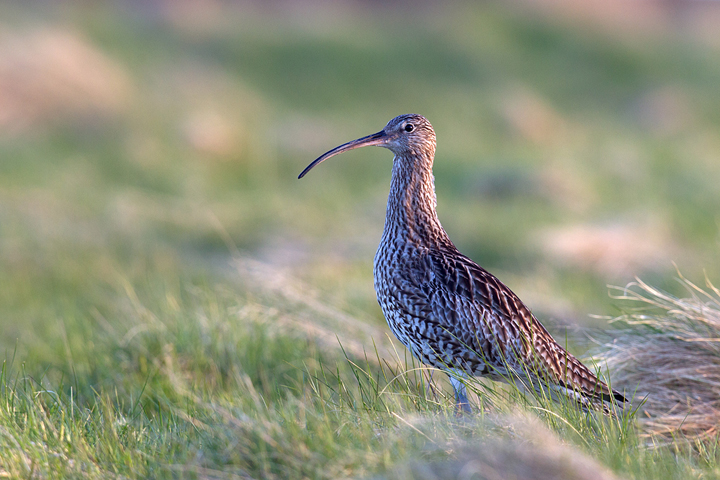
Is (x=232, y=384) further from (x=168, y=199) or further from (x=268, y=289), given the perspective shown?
(x=168, y=199)

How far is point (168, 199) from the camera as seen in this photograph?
11.5 meters

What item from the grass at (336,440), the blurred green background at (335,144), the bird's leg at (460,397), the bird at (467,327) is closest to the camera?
the grass at (336,440)

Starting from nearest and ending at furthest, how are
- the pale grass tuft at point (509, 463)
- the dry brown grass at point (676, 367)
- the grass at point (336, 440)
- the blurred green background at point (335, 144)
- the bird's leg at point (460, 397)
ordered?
the pale grass tuft at point (509, 463) < the grass at point (336, 440) < the bird's leg at point (460, 397) < the dry brown grass at point (676, 367) < the blurred green background at point (335, 144)

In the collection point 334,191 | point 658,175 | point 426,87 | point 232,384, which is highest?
A: point 426,87

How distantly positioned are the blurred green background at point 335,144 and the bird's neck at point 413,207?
1.56 meters

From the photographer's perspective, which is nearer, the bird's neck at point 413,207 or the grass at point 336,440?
the grass at point 336,440

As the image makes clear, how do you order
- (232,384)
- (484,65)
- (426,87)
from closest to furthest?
(232,384) → (426,87) → (484,65)

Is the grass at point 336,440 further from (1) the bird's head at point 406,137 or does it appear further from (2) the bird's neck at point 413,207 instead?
(1) the bird's head at point 406,137

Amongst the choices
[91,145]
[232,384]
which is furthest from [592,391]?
[91,145]

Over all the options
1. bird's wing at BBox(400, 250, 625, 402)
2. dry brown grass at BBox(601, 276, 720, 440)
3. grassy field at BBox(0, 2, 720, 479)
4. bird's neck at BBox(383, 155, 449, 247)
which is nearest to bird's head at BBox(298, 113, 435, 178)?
bird's neck at BBox(383, 155, 449, 247)

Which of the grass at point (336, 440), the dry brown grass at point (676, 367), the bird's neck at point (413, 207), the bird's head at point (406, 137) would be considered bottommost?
the grass at point (336, 440)

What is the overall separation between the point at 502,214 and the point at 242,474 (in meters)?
9.03

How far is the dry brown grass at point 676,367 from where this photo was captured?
3777mm

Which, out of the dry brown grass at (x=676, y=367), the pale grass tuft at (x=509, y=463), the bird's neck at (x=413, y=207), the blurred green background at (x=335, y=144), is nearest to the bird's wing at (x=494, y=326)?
the bird's neck at (x=413, y=207)
